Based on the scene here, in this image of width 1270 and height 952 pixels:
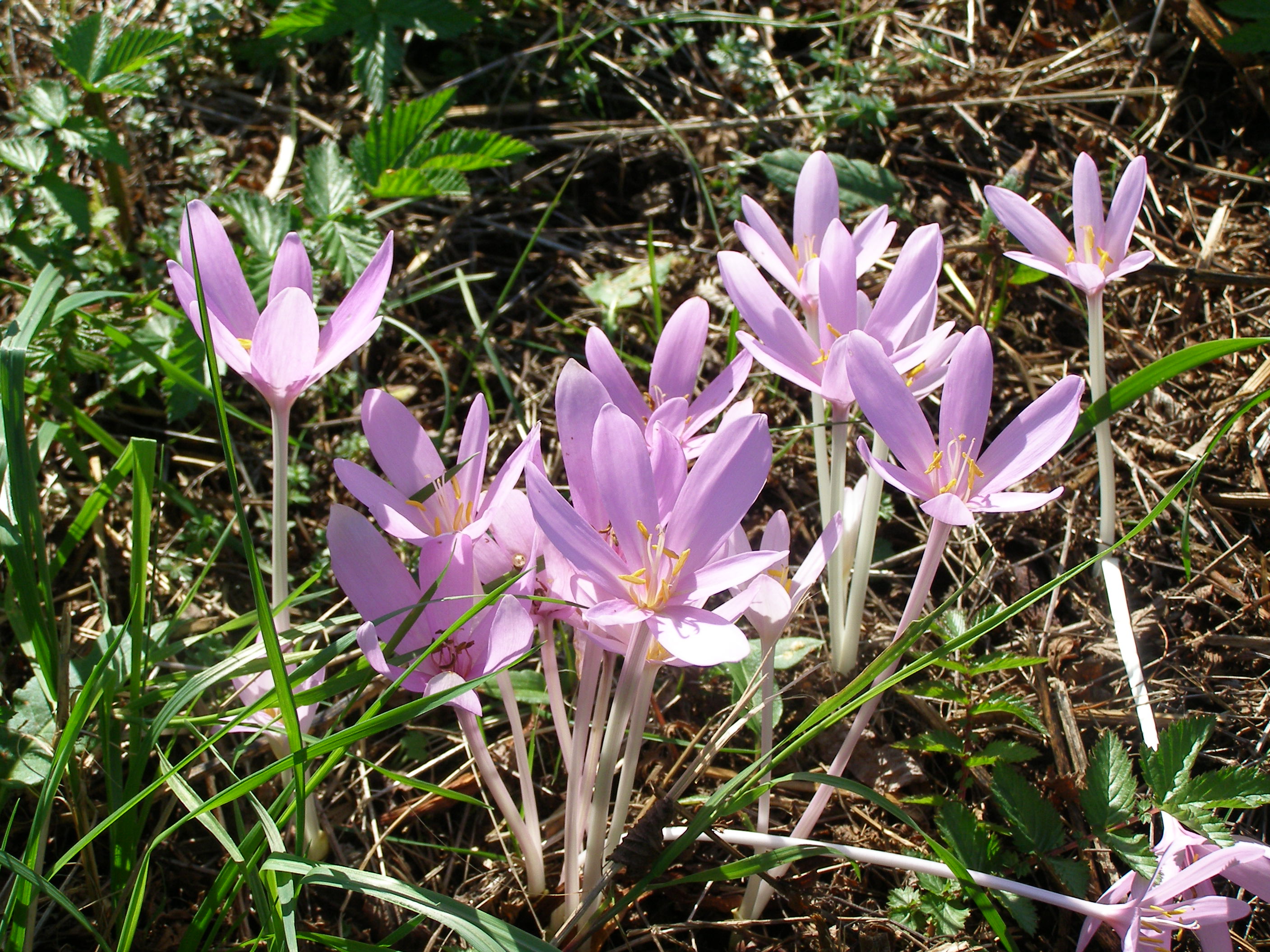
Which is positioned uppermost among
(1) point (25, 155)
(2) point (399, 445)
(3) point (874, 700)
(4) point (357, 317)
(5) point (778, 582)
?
(1) point (25, 155)

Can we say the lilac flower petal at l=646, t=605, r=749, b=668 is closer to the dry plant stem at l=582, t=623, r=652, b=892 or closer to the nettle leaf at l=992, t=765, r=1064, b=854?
the dry plant stem at l=582, t=623, r=652, b=892

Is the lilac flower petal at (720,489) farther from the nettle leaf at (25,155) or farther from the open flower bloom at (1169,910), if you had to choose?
the nettle leaf at (25,155)

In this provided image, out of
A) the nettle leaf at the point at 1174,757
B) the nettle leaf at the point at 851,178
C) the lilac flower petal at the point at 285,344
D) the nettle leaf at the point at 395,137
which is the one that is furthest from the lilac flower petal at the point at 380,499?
the nettle leaf at the point at 851,178

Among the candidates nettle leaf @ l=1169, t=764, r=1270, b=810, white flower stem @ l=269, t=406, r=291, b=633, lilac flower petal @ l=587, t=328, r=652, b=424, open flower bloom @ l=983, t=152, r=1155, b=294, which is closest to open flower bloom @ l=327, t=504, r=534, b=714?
white flower stem @ l=269, t=406, r=291, b=633

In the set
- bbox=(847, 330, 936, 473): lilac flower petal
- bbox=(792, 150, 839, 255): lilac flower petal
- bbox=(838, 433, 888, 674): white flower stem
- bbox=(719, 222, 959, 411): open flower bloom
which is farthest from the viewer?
bbox=(792, 150, 839, 255): lilac flower petal

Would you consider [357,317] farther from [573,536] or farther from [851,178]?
[851,178]

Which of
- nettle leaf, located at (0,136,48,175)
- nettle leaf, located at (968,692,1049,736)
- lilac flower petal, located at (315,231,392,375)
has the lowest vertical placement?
nettle leaf, located at (968,692,1049,736)

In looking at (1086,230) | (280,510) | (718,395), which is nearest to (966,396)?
(718,395)
